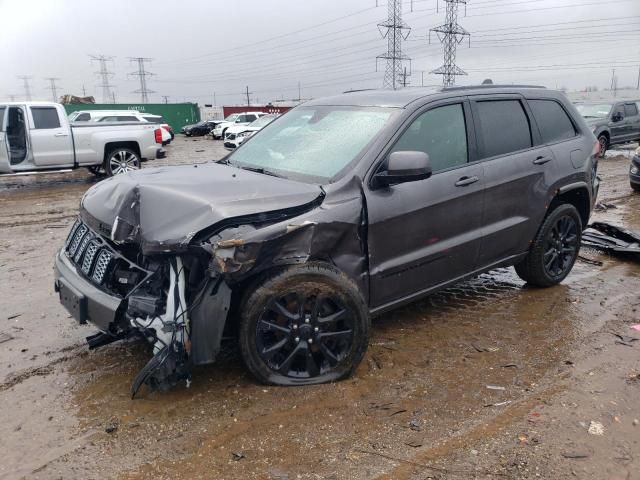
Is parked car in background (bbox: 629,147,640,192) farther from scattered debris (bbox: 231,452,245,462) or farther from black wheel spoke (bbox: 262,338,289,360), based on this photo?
scattered debris (bbox: 231,452,245,462)

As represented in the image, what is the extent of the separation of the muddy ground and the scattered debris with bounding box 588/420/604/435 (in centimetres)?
1

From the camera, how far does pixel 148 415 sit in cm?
302

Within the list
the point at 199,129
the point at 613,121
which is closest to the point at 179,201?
the point at 613,121

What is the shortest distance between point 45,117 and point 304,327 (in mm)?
10672

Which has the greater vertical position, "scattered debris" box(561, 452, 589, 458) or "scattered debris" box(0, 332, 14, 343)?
"scattered debris" box(0, 332, 14, 343)

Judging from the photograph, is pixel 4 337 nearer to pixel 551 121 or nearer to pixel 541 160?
pixel 541 160

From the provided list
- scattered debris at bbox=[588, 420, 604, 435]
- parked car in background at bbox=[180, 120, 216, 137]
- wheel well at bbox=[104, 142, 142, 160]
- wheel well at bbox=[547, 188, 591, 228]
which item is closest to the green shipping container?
parked car in background at bbox=[180, 120, 216, 137]

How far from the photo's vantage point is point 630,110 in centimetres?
1758

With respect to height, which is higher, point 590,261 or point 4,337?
point 4,337

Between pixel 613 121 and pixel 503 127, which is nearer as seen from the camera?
pixel 503 127

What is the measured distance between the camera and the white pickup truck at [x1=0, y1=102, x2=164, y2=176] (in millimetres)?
11281

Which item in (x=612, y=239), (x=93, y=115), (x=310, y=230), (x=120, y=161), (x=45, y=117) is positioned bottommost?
(x=612, y=239)

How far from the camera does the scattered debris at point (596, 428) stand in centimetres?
290

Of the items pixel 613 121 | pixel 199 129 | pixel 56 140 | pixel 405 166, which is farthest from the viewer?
pixel 199 129
